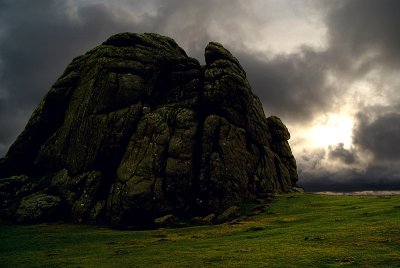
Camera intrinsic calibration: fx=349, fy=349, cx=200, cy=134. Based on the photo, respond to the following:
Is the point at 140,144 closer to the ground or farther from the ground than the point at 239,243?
farther from the ground

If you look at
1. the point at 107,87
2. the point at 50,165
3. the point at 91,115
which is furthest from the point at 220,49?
the point at 50,165

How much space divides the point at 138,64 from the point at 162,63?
29.9 ft

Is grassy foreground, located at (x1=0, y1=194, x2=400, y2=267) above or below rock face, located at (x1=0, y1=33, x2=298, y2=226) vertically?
below

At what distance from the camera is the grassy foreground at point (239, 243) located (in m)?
37.3

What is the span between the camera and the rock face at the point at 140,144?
85688mm

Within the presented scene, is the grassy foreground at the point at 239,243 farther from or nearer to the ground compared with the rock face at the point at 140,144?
nearer to the ground

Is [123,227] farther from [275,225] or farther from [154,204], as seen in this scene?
[275,225]

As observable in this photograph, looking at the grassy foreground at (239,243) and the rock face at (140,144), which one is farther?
the rock face at (140,144)

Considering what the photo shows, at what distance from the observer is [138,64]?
105875 millimetres

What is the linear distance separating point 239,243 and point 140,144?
160 ft

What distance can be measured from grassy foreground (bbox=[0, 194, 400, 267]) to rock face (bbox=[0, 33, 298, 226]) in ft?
35.6

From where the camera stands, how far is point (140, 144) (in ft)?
300

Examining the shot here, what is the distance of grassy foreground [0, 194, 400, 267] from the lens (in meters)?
37.3

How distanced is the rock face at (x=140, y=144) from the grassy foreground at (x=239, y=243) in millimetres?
10837
